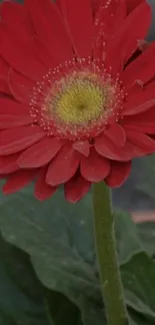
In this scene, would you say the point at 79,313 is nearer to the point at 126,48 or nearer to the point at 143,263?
the point at 143,263

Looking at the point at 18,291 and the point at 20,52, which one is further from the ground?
the point at 20,52

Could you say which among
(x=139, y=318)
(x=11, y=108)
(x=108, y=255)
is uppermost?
(x=11, y=108)

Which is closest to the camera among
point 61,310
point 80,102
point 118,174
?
point 118,174

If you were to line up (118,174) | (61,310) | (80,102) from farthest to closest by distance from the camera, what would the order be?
(61,310)
(80,102)
(118,174)

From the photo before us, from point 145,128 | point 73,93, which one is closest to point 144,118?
point 145,128

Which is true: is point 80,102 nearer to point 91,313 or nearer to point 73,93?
point 73,93

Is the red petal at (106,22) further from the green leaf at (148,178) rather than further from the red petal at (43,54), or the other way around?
the green leaf at (148,178)

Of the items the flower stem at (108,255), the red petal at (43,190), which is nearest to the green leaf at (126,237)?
the flower stem at (108,255)

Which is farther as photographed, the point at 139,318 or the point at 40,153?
the point at 139,318

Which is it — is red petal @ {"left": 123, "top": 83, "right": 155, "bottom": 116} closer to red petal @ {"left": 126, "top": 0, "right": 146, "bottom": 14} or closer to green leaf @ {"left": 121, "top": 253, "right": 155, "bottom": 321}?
red petal @ {"left": 126, "top": 0, "right": 146, "bottom": 14}

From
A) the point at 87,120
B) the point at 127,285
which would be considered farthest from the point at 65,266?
the point at 87,120
